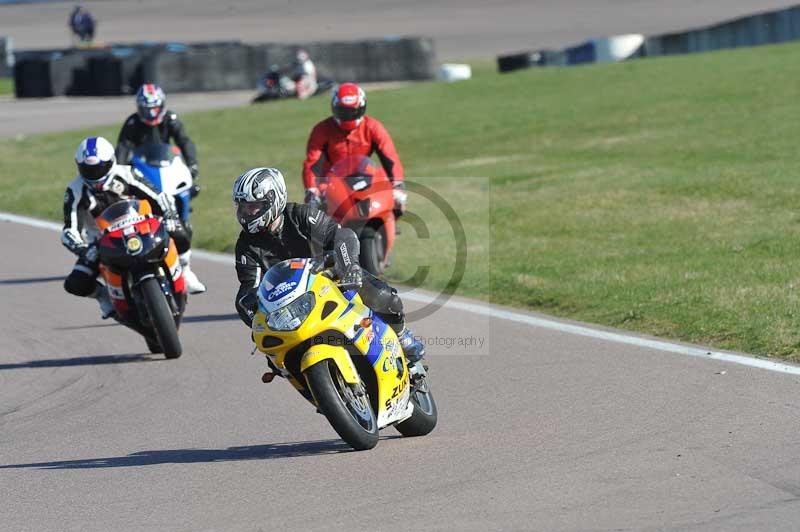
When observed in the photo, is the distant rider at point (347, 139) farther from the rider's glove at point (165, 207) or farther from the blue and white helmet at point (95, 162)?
the blue and white helmet at point (95, 162)

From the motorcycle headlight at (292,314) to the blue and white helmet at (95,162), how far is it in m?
4.12

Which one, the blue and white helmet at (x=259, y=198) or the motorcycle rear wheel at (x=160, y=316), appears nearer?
the blue and white helmet at (x=259, y=198)

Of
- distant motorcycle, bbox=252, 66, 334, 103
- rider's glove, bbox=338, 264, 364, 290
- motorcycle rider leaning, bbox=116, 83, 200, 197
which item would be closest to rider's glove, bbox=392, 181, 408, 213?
motorcycle rider leaning, bbox=116, 83, 200, 197

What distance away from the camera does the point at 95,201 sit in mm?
10508

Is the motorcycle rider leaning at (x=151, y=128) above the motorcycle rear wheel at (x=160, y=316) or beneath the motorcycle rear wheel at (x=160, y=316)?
above

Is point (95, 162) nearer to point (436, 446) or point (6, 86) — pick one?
point (436, 446)

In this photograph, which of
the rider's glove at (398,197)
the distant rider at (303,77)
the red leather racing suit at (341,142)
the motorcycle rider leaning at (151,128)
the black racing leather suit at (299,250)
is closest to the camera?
the black racing leather suit at (299,250)

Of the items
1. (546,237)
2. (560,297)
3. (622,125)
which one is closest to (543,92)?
(622,125)

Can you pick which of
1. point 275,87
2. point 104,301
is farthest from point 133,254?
point 275,87

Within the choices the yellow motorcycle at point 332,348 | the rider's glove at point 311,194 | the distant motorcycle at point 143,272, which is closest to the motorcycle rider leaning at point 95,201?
the distant motorcycle at point 143,272

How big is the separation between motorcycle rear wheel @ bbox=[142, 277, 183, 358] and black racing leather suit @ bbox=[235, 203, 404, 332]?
102 inches

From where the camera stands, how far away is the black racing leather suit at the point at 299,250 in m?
7.09

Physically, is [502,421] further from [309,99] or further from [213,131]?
[309,99]

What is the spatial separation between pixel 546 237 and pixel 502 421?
→ 7.28m
